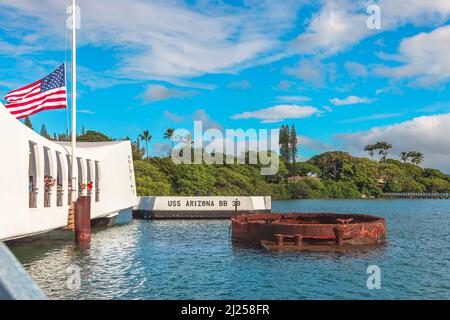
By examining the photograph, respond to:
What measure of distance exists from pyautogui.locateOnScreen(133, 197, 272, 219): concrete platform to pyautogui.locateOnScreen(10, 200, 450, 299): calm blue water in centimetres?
2211

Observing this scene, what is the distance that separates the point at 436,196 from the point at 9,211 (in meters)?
178

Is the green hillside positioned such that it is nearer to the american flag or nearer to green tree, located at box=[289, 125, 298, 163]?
green tree, located at box=[289, 125, 298, 163]

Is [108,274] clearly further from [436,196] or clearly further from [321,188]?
[436,196]

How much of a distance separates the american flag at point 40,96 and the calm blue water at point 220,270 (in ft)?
30.0

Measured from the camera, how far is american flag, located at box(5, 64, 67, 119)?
26938mm

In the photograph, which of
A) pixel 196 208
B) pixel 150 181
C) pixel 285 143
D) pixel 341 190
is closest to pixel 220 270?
pixel 196 208

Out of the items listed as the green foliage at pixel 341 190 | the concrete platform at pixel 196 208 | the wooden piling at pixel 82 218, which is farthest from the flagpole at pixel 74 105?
the green foliage at pixel 341 190

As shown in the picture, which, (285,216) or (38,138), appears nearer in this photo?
(38,138)

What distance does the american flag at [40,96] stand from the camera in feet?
88.4

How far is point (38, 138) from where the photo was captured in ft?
84.7

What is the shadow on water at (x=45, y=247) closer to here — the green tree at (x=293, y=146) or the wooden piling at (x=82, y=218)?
the wooden piling at (x=82, y=218)

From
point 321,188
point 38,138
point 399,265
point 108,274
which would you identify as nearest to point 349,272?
point 399,265

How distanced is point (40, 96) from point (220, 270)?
52.7ft

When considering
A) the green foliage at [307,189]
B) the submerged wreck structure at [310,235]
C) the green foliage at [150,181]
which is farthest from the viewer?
the green foliage at [307,189]
